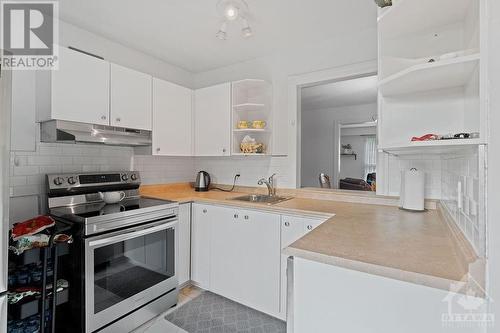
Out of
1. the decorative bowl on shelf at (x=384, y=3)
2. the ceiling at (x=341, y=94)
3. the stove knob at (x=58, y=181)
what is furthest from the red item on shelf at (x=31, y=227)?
the ceiling at (x=341, y=94)

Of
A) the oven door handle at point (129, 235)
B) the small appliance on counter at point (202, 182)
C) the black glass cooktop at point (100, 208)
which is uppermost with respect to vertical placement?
the small appliance on counter at point (202, 182)

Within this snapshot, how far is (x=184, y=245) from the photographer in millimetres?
2322

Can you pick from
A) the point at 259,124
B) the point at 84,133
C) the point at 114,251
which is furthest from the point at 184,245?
the point at 259,124

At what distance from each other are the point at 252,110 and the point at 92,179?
1.68m

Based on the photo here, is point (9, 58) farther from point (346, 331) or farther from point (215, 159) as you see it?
point (215, 159)

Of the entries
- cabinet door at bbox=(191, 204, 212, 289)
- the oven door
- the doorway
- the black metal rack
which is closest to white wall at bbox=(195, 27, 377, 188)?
cabinet door at bbox=(191, 204, 212, 289)

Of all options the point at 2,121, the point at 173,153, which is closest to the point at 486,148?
the point at 2,121

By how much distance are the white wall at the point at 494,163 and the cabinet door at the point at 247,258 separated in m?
1.34

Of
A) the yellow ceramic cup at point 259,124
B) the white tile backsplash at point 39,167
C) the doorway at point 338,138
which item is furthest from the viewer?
the doorway at point 338,138

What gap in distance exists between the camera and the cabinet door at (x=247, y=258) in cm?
192

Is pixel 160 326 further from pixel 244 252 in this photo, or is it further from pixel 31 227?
pixel 31 227

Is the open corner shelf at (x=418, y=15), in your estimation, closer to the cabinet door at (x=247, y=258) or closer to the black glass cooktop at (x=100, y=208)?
the cabinet door at (x=247, y=258)

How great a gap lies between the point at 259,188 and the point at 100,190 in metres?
1.52

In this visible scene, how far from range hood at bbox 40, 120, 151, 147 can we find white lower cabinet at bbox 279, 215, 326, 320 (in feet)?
4.90
